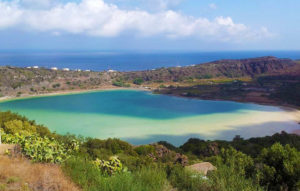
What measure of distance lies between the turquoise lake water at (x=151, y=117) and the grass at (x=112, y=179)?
23.5 metres

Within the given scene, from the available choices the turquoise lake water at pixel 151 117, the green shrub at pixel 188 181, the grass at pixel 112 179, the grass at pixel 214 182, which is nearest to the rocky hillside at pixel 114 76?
the turquoise lake water at pixel 151 117

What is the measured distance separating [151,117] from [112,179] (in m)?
37.3

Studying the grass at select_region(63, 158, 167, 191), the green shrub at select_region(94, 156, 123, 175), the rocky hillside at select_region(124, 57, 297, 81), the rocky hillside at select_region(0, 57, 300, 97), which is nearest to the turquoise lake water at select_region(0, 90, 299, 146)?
the rocky hillside at select_region(0, 57, 300, 97)

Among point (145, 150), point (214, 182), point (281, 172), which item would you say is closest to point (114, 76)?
point (145, 150)

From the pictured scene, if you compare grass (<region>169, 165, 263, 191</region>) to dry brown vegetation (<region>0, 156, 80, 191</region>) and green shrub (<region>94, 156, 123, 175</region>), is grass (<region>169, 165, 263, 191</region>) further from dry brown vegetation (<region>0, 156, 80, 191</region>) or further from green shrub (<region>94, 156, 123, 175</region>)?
dry brown vegetation (<region>0, 156, 80, 191</region>)

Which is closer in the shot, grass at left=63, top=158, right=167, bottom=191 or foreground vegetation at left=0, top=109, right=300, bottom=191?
grass at left=63, top=158, right=167, bottom=191

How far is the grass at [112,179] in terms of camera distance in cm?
504

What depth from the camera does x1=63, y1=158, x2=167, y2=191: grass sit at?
5035 mm

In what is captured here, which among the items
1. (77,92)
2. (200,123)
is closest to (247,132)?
(200,123)

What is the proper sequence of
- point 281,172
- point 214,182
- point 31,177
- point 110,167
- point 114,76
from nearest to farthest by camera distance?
point 214,182 → point 31,177 → point 110,167 → point 281,172 → point 114,76

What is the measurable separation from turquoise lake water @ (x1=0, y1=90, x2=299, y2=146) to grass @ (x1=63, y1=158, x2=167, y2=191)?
23.5 metres

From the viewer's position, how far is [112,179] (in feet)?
17.6

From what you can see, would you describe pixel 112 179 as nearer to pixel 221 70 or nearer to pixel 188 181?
pixel 188 181

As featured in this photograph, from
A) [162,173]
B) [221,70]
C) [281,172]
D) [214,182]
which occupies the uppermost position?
[221,70]
